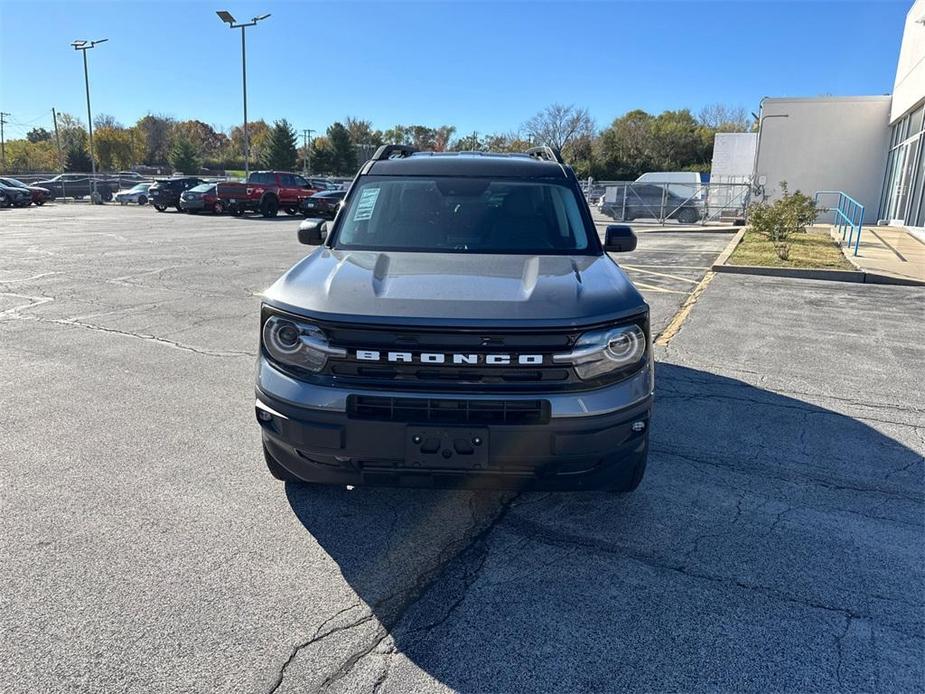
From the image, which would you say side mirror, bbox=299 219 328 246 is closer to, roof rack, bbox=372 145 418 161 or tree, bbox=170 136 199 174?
→ roof rack, bbox=372 145 418 161

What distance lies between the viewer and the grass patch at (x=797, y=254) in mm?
12242

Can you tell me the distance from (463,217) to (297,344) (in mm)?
1706

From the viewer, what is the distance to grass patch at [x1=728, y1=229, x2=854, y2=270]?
1224cm

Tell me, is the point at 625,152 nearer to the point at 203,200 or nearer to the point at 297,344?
the point at 203,200

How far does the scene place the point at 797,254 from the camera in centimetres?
1382

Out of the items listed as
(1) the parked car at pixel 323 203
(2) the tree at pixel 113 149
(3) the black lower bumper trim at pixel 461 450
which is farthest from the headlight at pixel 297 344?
(2) the tree at pixel 113 149

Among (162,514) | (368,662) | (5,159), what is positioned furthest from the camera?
(5,159)

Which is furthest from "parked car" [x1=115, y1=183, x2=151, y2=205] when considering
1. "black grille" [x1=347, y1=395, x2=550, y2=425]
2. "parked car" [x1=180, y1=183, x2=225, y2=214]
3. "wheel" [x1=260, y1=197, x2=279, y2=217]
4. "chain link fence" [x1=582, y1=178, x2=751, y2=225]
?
"black grille" [x1=347, y1=395, x2=550, y2=425]

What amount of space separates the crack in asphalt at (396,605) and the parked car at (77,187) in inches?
1929

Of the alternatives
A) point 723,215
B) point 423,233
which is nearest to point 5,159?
point 723,215

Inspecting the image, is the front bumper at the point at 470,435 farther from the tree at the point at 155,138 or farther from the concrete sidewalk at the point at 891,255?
the tree at the point at 155,138

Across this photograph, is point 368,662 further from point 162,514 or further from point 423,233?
point 423,233

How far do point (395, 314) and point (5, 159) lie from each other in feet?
327

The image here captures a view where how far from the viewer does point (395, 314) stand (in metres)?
2.72
